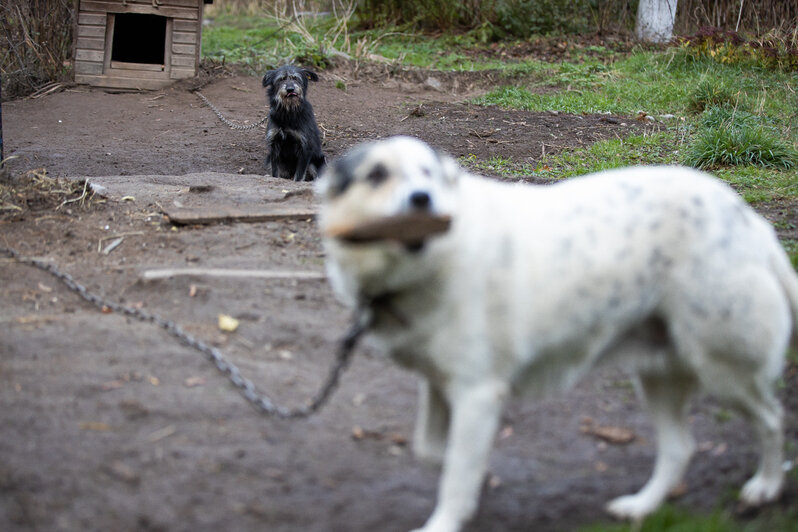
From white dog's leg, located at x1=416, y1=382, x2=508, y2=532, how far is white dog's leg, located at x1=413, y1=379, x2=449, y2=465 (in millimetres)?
283

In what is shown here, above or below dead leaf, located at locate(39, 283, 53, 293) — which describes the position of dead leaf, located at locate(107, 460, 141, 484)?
above

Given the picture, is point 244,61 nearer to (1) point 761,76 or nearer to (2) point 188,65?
(2) point 188,65

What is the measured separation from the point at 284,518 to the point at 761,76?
36.8ft

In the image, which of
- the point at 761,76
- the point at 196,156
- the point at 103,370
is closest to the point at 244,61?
the point at 196,156

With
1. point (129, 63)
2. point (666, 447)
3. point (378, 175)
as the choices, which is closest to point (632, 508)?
point (666, 447)

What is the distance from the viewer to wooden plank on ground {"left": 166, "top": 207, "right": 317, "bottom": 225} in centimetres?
600

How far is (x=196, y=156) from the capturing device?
9734 millimetres

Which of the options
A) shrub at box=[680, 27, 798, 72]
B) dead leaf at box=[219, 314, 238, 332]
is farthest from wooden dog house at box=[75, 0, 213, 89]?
dead leaf at box=[219, 314, 238, 332]

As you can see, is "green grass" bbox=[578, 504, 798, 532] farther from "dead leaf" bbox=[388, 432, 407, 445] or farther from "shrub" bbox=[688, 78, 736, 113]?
"shrub" bbox=[688, 78, 736, 113]

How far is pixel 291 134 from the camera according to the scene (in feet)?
31.6

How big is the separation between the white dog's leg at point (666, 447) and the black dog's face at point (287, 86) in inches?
295

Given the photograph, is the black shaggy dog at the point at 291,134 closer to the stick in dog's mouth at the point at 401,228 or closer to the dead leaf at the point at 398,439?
the dead leaf at the point at 398,439

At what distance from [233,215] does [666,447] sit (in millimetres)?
4063

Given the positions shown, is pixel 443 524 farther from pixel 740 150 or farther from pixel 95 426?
pixel 740 150
